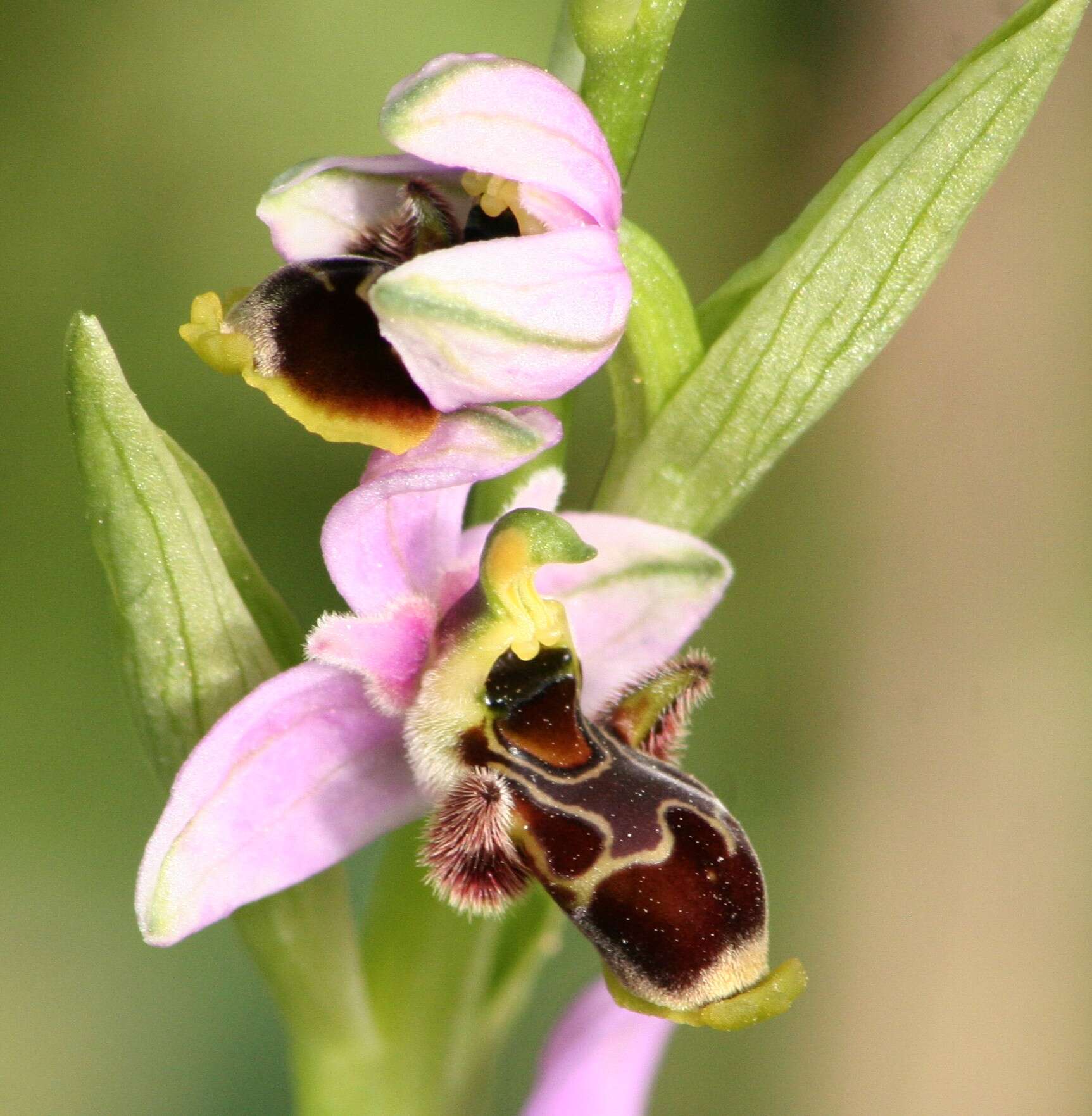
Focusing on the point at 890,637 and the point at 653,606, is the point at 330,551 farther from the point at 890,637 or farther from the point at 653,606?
the point at 890,637

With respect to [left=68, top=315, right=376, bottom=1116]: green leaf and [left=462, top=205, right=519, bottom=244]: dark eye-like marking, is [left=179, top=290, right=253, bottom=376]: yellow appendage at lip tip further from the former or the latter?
[left=462, top=205, right=519, bottom=244]: dark eye-like marking

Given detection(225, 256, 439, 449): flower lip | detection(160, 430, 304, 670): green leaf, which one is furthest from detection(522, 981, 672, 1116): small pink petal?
detection(225, 256, 439, 449): flower lip

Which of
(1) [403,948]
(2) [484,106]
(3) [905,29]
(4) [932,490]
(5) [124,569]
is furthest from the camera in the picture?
(4) [932,490]

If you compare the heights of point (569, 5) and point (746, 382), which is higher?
point (569, 5)

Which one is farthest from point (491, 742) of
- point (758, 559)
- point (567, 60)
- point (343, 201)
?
point (758, 559)

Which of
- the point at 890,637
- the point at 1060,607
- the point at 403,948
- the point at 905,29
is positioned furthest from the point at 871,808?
the point at 403,948

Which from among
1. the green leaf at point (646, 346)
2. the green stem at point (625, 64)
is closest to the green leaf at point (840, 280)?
the green leaf at point (646, 346)
